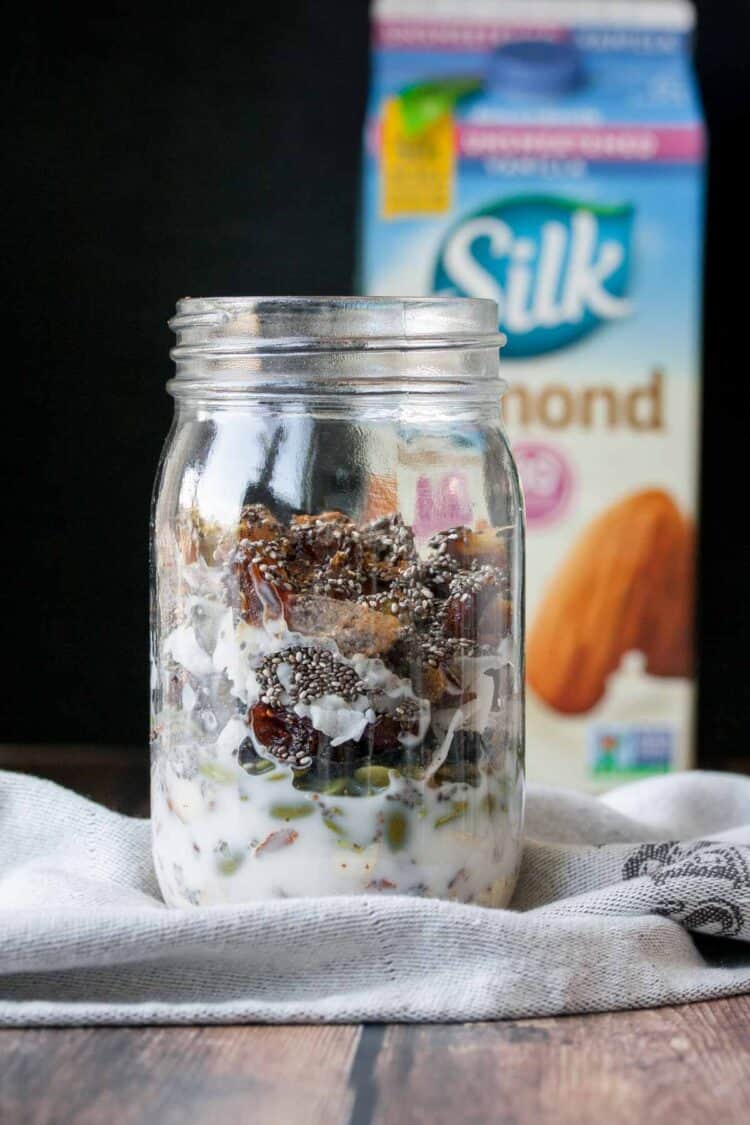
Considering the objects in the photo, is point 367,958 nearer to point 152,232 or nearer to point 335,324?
point 335,324

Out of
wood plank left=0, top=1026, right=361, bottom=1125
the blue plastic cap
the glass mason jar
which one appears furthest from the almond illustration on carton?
wood plank left=0, top=1026, right=361, bottom=1125

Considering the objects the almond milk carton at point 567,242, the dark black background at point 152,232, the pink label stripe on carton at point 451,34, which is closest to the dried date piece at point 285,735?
the almond milk carton at point 567,242

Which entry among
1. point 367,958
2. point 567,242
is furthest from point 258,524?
point 567,242

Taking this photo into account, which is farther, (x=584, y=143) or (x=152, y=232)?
(x=152, y=232)

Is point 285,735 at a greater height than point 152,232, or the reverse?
point 152,232

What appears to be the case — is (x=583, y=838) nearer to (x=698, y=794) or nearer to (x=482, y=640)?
(x=698, y=794)

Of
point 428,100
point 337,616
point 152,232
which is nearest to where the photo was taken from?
point 337,616

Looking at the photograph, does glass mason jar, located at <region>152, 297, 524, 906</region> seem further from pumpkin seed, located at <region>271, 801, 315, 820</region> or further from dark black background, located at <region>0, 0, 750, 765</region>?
dark black background, located at <region>0, 0, 750, 765</region>
